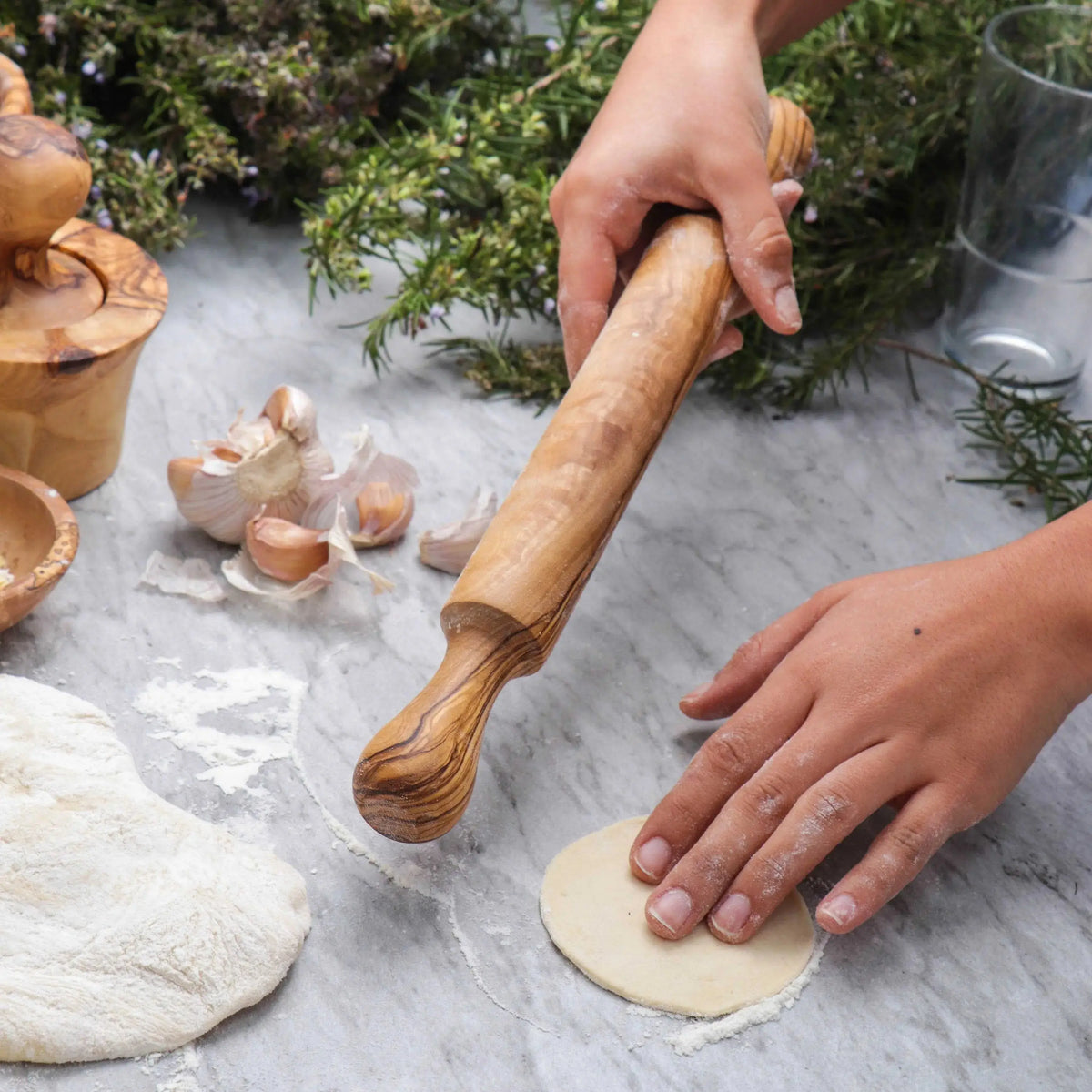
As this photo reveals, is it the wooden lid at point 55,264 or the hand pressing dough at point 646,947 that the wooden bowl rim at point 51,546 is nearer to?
the wooden lid at point 55,264

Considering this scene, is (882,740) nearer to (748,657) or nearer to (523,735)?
(748,657)

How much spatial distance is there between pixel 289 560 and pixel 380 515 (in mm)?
111

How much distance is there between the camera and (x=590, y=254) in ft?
3.56

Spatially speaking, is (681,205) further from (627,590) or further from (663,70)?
(627,590)

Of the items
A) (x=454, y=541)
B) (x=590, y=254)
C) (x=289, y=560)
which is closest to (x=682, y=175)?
(x=590, y=254)

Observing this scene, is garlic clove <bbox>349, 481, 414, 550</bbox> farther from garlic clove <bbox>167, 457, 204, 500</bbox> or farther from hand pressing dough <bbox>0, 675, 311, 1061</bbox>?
hand pressing dough <bbox>0, 675, 311, 1061</bbox>

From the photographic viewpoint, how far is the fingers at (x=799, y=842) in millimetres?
862

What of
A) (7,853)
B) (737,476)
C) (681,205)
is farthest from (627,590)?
(7,853)

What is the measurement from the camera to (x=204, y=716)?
1.00 m

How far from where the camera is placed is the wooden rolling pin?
2.60 ft

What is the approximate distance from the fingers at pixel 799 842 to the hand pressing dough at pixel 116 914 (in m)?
0.29

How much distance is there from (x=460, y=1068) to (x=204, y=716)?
367mm

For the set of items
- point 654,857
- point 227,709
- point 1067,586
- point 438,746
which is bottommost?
point 227,709

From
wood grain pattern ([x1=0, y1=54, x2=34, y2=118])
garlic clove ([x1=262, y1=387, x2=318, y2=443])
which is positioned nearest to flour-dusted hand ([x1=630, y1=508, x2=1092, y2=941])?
garlic clove ([x1=262, y1=387, x2=318, y2=443])
